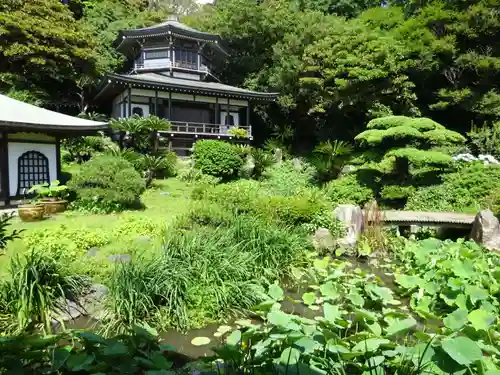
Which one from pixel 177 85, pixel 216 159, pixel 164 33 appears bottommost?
pixel 216 159

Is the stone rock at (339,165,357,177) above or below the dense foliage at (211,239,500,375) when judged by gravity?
above

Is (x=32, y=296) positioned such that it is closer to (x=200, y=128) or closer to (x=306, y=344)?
(x=306, y=344)

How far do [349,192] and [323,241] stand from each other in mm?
4318

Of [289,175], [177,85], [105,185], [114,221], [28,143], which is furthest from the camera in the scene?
[177,85]

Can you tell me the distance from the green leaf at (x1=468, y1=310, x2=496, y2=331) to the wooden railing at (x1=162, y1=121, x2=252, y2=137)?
17.2 m

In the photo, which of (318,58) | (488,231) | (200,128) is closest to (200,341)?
(488,231)

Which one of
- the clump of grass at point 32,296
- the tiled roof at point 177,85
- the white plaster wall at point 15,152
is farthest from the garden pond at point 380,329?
the tiled roof at point 177,85

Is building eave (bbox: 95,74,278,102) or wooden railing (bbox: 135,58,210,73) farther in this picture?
wooden railing (bbox: 135,58,210,73)

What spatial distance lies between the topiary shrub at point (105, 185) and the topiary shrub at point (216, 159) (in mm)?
5153

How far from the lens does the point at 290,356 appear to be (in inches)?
91.0

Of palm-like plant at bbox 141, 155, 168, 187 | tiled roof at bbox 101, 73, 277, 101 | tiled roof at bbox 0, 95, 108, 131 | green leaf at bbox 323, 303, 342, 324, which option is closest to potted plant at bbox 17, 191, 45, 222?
tiled roof at bbox 0, 95, 108, 131

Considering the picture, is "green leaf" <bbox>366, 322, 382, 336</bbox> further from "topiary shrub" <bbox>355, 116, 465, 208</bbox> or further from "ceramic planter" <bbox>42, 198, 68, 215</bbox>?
"ceramic planter" <bbox>42, 198, 68, 215</bbox>

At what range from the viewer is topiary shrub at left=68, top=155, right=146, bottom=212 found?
31.8ft

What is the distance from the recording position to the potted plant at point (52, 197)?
9.65 m
